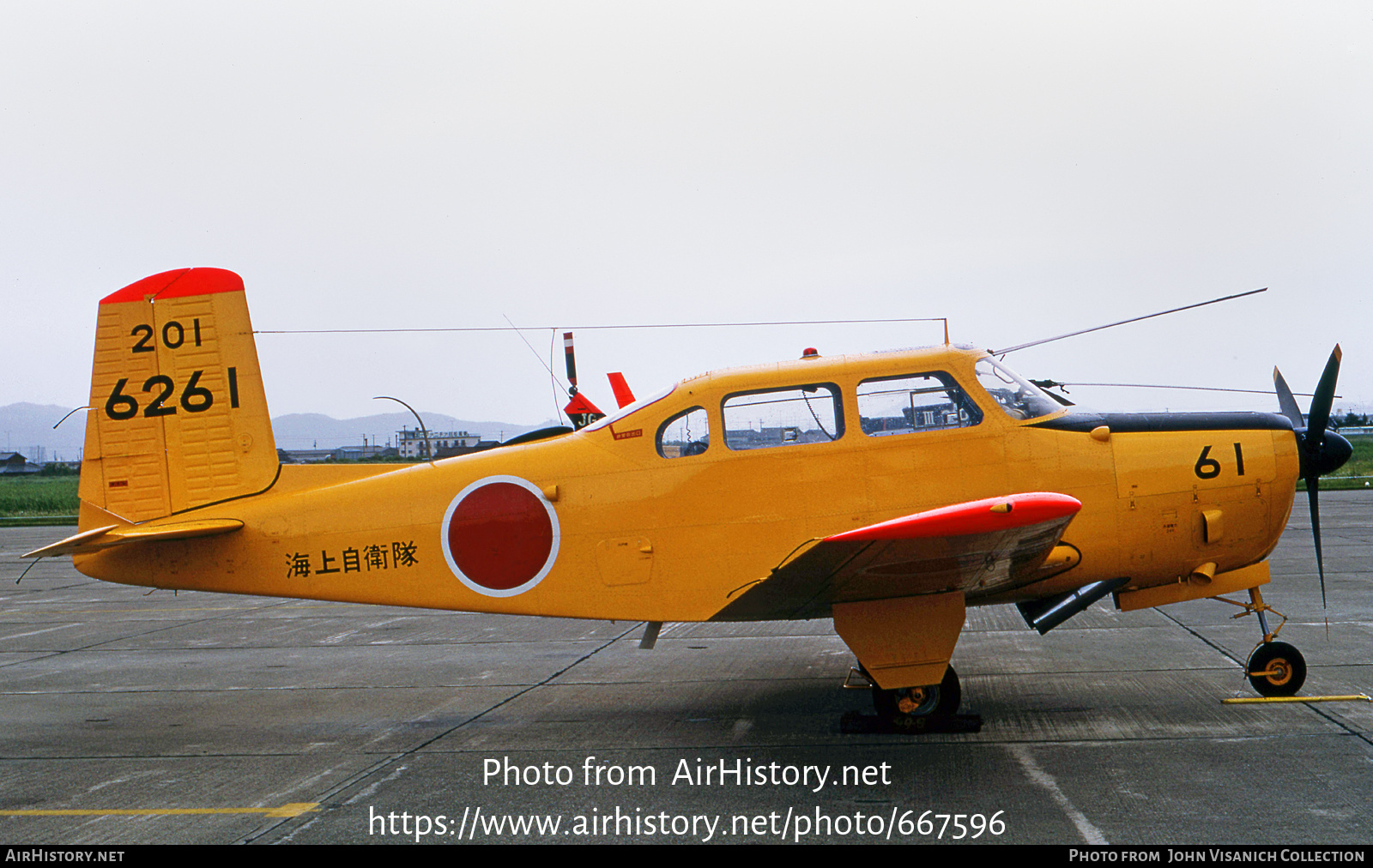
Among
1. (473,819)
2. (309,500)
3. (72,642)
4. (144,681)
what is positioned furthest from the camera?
(72,642)

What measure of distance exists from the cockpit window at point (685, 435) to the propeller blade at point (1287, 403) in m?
4.50

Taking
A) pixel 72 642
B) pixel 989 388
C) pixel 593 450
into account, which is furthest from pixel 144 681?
pixel 989 388

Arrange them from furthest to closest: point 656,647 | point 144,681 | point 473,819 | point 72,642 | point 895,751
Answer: point 72,642, point 656,647, point 144,681, point 895,751, point 473,819

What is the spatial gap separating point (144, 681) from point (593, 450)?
573 cm

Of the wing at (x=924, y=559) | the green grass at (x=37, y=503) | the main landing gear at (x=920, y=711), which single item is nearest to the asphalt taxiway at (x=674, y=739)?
the main landing gear at (x=920, y=711)

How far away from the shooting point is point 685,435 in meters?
7.02

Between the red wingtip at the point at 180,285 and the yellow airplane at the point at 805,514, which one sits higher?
the red wingtip at the point at 180,285

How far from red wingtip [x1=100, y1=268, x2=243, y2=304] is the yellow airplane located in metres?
1.83

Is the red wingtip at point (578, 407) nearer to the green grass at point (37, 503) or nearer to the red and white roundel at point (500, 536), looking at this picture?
the red and white roundel at point (500, 536)

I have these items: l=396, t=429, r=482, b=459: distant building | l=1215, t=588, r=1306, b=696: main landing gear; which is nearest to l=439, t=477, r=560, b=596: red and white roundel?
l=396, t=429, r=482, b=459: distant building

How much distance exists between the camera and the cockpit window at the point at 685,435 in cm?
698

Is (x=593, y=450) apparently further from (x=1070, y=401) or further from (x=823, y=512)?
(x=1070, y=401)

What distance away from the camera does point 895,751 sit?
644 cm

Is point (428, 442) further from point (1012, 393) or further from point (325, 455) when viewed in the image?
point (325, 455)
